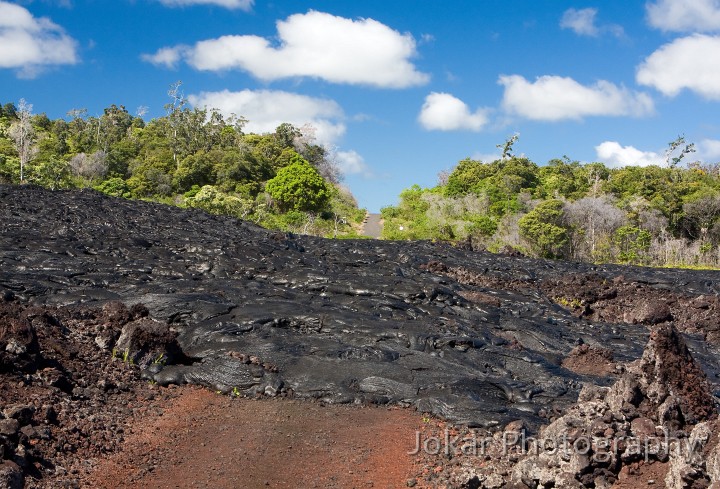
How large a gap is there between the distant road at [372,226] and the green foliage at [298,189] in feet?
14.3

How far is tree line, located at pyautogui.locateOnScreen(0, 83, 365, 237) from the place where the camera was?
42.1 meters

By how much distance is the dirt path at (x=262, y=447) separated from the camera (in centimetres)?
722

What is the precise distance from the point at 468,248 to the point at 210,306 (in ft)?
59.0

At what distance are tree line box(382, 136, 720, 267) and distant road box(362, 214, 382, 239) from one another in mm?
1018

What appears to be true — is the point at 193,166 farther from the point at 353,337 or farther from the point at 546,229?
the point at 353,337

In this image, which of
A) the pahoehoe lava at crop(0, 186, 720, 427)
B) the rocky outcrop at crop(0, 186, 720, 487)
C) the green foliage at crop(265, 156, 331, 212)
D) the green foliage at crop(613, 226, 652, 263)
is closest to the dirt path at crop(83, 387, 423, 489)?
the rocky outcrop at crop(0, 186, 720, 487)

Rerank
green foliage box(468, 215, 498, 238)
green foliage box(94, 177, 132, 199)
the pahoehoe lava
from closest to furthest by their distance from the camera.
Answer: the pahoehoe lava, green foliage box(468, 215, 498, 238), green foliage box(94, 177, 132, 199)

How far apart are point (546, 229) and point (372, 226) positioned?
16187 mm

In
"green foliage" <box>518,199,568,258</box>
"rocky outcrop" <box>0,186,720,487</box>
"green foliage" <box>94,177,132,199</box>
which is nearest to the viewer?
"rocky outcrop" <box>0,186,720,487</box>

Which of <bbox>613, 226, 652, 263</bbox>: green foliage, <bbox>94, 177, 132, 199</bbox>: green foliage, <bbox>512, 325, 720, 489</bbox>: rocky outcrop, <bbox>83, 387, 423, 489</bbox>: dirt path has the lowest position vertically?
<bbox>83, 387, 423, 489</bbox>: dirt path

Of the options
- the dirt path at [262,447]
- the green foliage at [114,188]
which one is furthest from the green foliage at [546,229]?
the dirt path at [262,447]

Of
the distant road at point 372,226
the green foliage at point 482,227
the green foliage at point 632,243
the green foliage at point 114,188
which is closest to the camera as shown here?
the green foliage at point 632,243

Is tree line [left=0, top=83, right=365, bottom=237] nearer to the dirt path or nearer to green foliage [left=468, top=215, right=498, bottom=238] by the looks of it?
green foliage [left=468, top=215, right=498, bottom=238]

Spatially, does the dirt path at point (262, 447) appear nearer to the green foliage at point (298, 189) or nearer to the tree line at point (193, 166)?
the tree line at point (193, 166)
